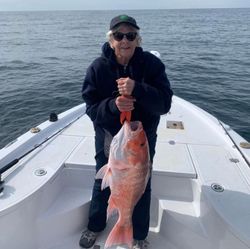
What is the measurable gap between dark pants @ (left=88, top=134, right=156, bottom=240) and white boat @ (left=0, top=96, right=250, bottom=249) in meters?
0.18

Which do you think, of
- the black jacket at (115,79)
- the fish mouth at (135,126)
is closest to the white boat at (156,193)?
the black jacket at (115,79)

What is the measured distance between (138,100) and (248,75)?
1321 centimetres

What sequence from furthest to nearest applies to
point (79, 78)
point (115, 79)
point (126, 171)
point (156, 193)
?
point (79, 78) → point (156, 193) → point (115, 79) → point (126, 171)

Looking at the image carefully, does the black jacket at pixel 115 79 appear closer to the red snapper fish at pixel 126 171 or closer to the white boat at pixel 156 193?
the red snapper fish at pixel 126 171

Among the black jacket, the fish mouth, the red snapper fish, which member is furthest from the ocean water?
the fish mouth

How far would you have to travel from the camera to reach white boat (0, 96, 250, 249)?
2809 millimetres

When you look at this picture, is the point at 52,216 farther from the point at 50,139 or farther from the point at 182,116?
the point at 182,116

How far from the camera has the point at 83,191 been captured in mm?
3549

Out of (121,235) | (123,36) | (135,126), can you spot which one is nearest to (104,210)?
(121,235)

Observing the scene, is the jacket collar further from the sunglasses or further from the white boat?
the white boat

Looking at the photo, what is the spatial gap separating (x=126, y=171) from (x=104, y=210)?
3.51 ft

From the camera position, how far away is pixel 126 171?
7.42ft

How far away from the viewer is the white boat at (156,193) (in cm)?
281

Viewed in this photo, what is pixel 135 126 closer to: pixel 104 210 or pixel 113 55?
pixel 113 55
